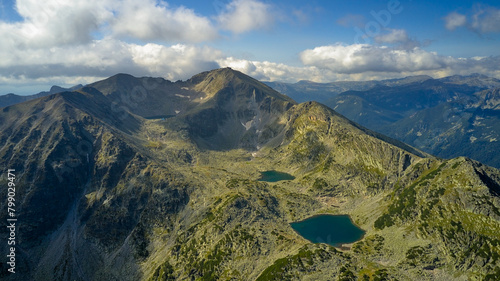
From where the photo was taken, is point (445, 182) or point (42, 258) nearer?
point (445, 182)

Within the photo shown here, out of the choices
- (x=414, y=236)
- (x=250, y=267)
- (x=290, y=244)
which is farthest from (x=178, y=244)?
(x=414, y=236)

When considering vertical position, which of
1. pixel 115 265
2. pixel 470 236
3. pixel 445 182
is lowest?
pixel 115 265

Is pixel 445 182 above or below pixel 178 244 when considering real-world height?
above

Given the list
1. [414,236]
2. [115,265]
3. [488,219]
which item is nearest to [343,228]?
[414,236]

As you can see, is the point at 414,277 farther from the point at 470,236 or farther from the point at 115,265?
the point at 115,265

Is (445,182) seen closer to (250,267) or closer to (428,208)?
(428,208)

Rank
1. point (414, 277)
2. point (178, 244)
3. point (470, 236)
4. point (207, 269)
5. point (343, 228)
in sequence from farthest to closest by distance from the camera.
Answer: point (343, 228)
point (178, 244)
point (207, 269)
point (470, 236)
point (414, 277)

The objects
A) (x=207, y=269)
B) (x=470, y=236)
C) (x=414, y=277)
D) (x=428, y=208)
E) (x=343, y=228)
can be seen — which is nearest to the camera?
(x=414, y=277)

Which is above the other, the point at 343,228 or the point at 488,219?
the point at 488,219

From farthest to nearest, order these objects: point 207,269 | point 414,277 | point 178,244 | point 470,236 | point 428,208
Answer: point 178,244
point 428,208
point 207,269
point 470,236
point 414,277
